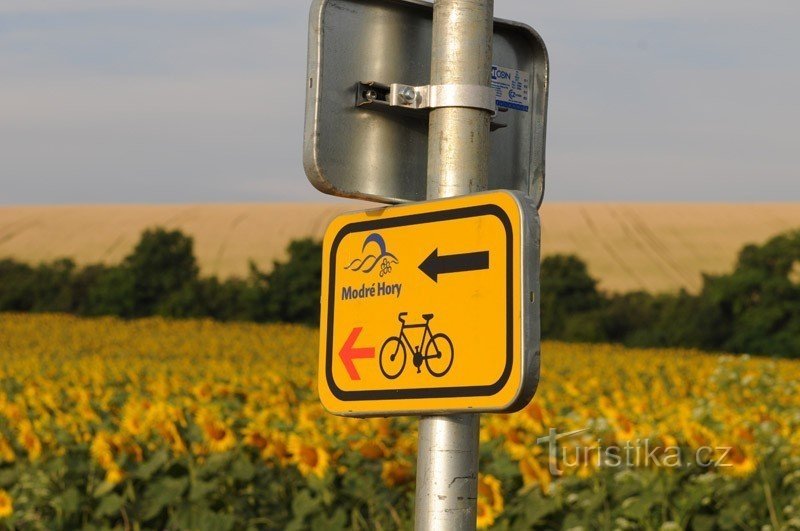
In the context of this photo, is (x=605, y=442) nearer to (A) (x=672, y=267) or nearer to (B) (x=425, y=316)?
(B) (x=425, y=316)

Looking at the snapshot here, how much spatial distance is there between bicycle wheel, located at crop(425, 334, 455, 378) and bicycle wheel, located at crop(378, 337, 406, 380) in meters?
0.06

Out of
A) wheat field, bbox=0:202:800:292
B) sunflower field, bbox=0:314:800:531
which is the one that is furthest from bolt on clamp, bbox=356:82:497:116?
wheat field, bbox=0:202:800:292

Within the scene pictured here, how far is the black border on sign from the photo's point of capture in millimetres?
2207

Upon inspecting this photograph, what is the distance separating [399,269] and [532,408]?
14.1 ft

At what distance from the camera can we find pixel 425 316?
236cm

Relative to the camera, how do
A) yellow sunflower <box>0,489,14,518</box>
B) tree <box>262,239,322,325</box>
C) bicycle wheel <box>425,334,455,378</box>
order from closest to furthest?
bicycle wheel <box>425,334,455,378</box>
yellow sunflower <box>0,489,14,518</box>
tree <box>262,239,322,325</box>

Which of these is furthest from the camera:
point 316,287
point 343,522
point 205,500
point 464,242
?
point 316,287

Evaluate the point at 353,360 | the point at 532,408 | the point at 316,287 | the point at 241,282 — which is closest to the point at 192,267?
the point at 241,282

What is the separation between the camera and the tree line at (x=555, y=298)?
94.9 feet

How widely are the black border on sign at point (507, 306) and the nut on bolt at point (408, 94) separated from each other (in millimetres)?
263

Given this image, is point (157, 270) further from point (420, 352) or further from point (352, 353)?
point (420, 352)

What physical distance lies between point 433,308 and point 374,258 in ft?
0.77

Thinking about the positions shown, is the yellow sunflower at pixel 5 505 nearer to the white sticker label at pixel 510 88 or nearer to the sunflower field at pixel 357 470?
the sunflower field at pixel 357 470

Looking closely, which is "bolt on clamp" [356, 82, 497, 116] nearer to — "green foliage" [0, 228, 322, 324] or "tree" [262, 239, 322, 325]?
"green foliage" [0, 228, 322, 324]
